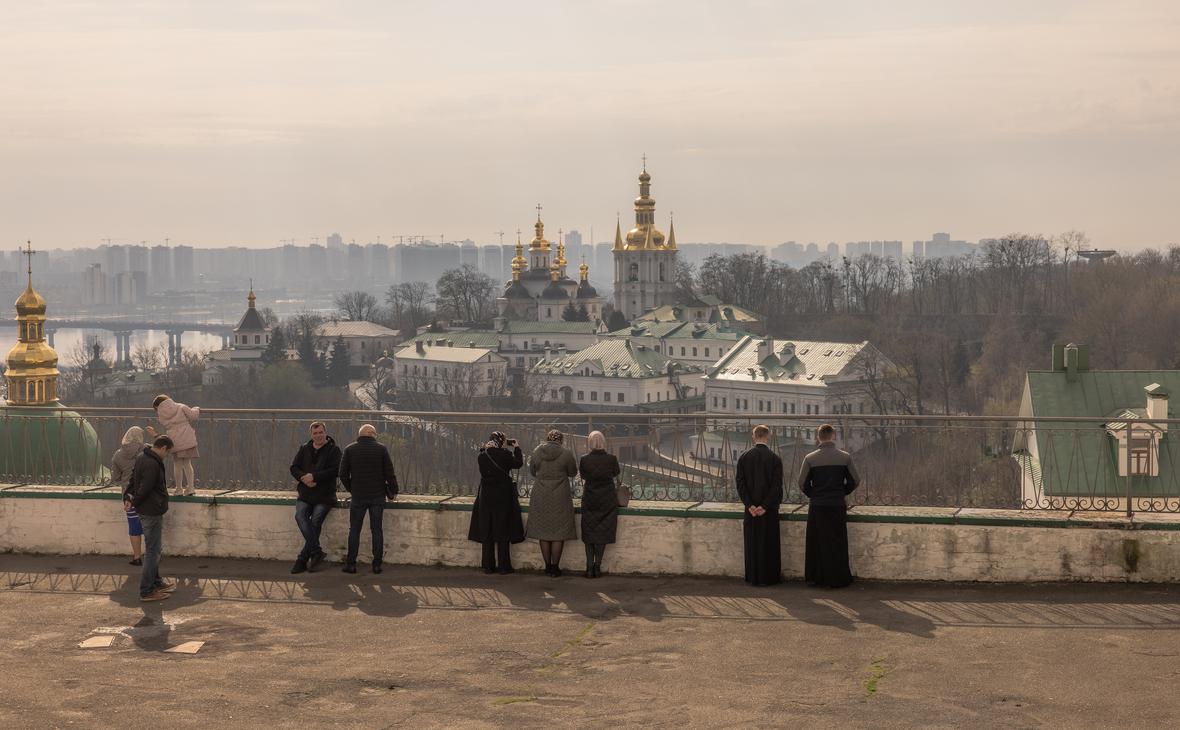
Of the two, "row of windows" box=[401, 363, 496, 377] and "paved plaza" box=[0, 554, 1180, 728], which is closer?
"paved plaza" box=[0, 554, 1180, 728]

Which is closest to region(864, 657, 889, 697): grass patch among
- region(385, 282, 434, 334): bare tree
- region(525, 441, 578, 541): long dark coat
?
region(525, 441, 578, 541): long dark coat

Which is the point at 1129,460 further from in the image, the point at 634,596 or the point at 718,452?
the point at 634,596

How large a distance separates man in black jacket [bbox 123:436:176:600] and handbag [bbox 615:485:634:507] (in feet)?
9.82

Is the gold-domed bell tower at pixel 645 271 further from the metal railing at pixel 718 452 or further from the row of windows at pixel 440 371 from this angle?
the metal railing at pixel 718 452

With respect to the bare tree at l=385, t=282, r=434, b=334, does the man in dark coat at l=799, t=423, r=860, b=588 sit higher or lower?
lower

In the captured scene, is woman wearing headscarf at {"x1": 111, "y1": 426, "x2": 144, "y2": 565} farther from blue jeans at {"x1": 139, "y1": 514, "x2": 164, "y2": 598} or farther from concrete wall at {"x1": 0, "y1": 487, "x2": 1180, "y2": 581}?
blue jeans at {"x1": 139, "y1": 514, "x2": 164, "y2": 598}

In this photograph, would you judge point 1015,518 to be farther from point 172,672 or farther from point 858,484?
point 172,672

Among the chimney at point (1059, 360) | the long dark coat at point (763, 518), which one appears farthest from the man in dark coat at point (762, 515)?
the chimney at point (1059, 360)

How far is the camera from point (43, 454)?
11.8 metres

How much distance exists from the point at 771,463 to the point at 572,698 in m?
2.88

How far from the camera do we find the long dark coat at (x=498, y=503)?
33.3ft

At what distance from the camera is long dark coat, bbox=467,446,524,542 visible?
10156 millimetres

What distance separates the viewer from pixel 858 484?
984 cm

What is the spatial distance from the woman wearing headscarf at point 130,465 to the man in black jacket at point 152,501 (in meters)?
0.49
